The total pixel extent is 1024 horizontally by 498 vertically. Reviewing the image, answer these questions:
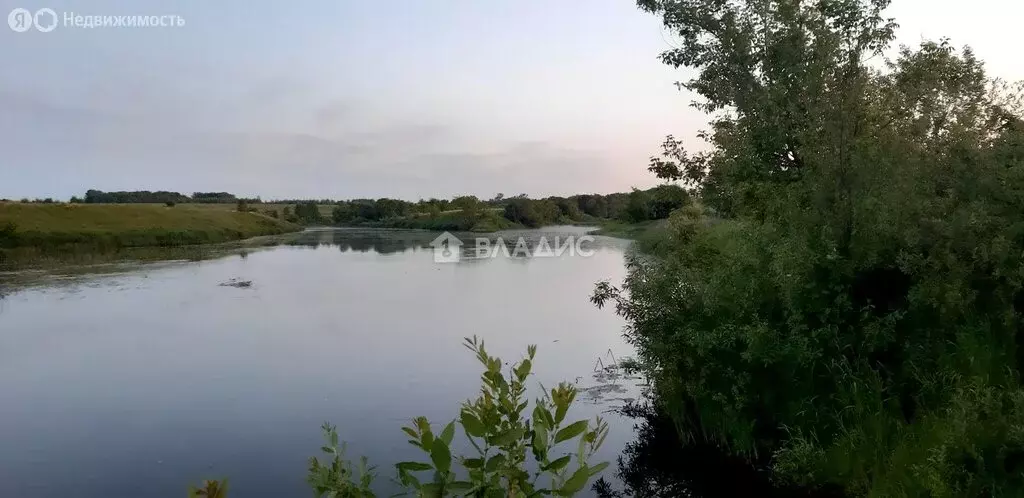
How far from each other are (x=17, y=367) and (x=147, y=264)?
22.1 metres

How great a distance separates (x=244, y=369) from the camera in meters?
13.2

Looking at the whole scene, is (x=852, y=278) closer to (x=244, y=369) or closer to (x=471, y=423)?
(x=471, y=423)

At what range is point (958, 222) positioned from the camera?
6.31 m

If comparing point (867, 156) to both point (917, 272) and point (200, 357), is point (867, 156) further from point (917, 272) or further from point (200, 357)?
point (200, 357)

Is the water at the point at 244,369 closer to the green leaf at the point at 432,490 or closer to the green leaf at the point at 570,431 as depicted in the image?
the green leaf at the point at 432,490

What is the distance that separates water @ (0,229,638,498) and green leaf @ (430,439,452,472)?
1542 millimetres

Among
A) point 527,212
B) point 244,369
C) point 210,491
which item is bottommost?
point 244,369

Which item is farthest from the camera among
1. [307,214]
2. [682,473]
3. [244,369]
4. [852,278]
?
[307,214]

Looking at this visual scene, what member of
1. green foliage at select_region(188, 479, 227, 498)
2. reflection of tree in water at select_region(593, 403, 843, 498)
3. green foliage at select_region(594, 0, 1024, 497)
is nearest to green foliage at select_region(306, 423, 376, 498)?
green foliage at select_region(188, 479, 227, 498)

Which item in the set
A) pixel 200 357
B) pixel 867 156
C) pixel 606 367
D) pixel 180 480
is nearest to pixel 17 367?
pixel 200 357

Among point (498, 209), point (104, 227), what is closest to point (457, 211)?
point (498, 209)

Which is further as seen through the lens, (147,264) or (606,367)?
(147,264)

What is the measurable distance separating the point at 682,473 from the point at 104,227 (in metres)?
45.2

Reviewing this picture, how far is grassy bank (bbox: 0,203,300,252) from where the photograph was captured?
36.9 meters
